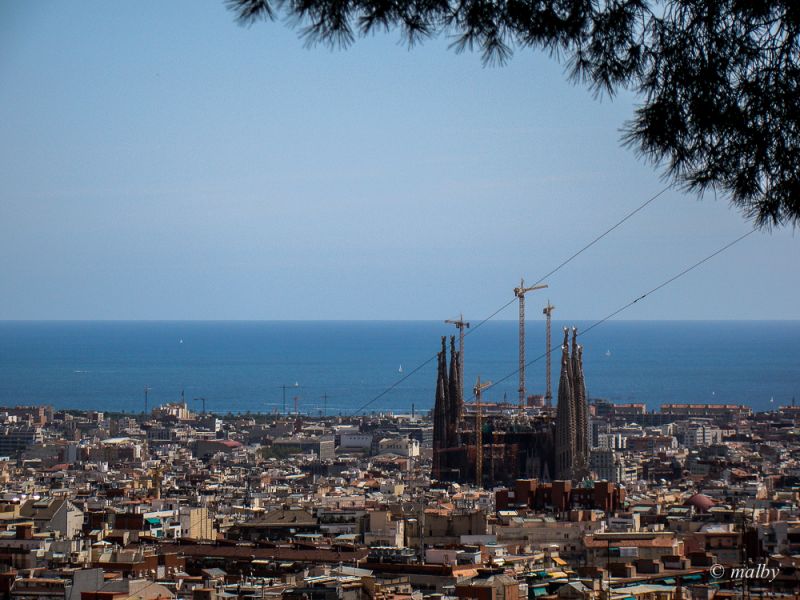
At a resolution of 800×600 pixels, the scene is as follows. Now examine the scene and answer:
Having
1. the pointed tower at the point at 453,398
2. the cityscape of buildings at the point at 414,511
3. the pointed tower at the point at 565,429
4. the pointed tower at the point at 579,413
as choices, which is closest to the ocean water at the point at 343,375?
the cityscape of buildings at the point at 414,511

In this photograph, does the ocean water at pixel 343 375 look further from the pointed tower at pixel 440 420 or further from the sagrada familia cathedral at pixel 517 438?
the sagrada familia cathedral at pixel 517 438

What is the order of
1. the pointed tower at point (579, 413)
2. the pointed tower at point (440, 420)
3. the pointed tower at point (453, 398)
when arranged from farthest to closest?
the pointed tower at point (453, 398)
the pointed tower at point (440, 420)
the pointed tower at point (579, 413)

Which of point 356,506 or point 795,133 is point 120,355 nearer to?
point 356,506

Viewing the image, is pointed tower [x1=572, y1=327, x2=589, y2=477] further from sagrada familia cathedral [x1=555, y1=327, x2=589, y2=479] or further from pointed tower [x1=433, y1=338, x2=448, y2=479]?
pointed tower [x1=433, y1=338, x2=448, y2=479]

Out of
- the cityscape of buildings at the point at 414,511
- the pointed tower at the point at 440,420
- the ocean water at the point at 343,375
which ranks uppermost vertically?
the ocean water at the point at 343,375

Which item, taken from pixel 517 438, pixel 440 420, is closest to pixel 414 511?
pixel 517 438

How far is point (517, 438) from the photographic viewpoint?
167ft

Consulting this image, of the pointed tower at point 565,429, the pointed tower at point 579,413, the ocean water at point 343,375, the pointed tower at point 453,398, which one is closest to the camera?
the pointed tower at point 579,413

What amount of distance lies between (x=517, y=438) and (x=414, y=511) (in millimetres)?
18216

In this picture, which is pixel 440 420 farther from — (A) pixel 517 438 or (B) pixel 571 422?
(B) pixel 571 422

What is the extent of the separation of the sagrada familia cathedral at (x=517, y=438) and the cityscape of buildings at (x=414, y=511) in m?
0.07

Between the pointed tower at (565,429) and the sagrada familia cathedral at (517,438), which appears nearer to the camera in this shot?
the pointed tower at (565,429)

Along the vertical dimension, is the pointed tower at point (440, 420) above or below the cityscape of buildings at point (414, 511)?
above

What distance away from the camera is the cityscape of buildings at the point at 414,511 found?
20766 mm
